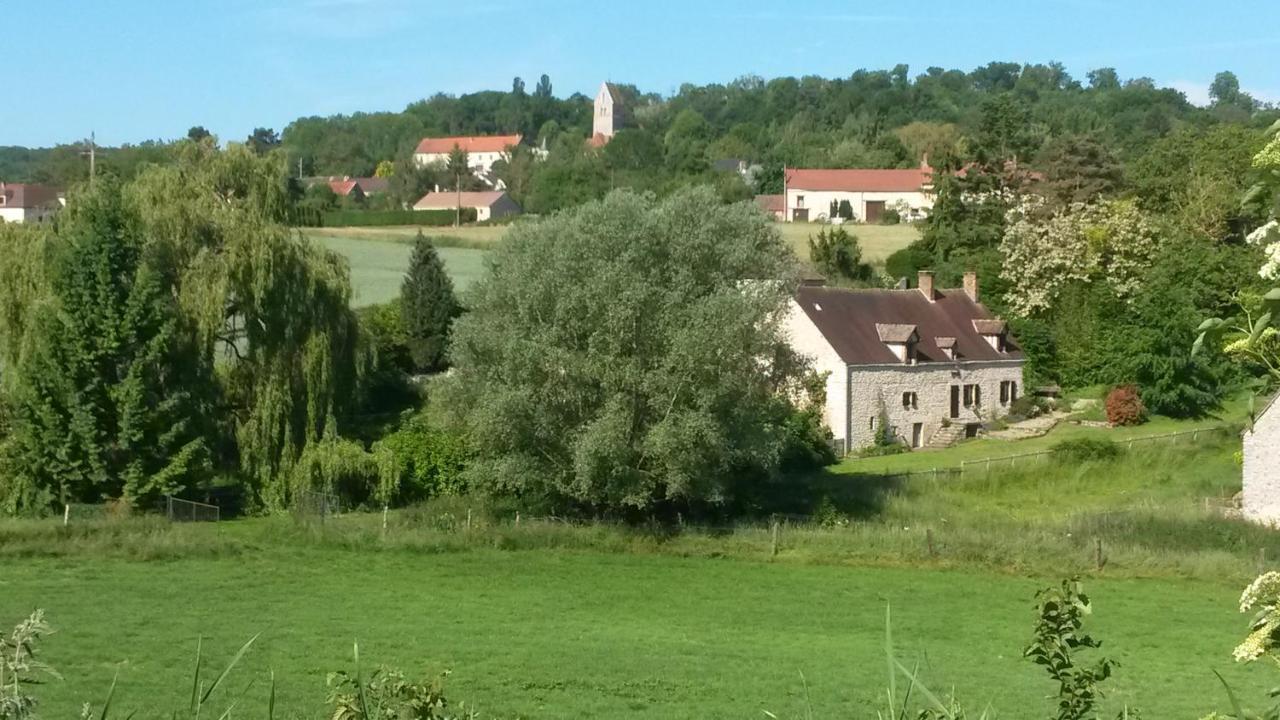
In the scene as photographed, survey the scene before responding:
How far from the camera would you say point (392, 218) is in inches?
3868

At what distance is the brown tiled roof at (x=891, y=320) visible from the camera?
4809 centimetres

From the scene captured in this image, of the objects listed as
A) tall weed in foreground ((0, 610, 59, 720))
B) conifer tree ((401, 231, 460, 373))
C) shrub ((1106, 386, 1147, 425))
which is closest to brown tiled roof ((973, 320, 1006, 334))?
shrub ((1106, 386, 1147, 425))

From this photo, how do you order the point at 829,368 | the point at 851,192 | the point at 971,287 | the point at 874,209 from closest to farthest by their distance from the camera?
the point at 829,368
the point at 971,287
the point at 874,209
the point at 851,192

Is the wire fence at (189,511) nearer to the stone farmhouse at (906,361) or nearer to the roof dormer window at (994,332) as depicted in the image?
the stone farmhouse at (906,361)

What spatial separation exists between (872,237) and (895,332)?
122 feet

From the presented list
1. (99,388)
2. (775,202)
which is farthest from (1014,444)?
(775,202)

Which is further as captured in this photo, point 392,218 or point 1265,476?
point 392,218

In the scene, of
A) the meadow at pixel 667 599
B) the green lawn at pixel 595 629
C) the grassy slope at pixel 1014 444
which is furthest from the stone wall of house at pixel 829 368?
the green lawn at pixel 595 629

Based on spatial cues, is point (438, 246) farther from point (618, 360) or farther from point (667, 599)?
point (667, 599)

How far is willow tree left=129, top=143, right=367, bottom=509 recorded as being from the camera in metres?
36.0

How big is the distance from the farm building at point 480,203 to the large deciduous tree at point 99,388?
78.0 metres

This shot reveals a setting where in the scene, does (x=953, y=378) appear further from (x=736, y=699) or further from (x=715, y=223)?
(x=736, y=699)

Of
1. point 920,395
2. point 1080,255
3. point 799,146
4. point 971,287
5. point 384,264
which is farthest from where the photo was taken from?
point 799,146

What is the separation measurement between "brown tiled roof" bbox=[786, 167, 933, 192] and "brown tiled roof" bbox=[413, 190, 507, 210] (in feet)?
83.3
